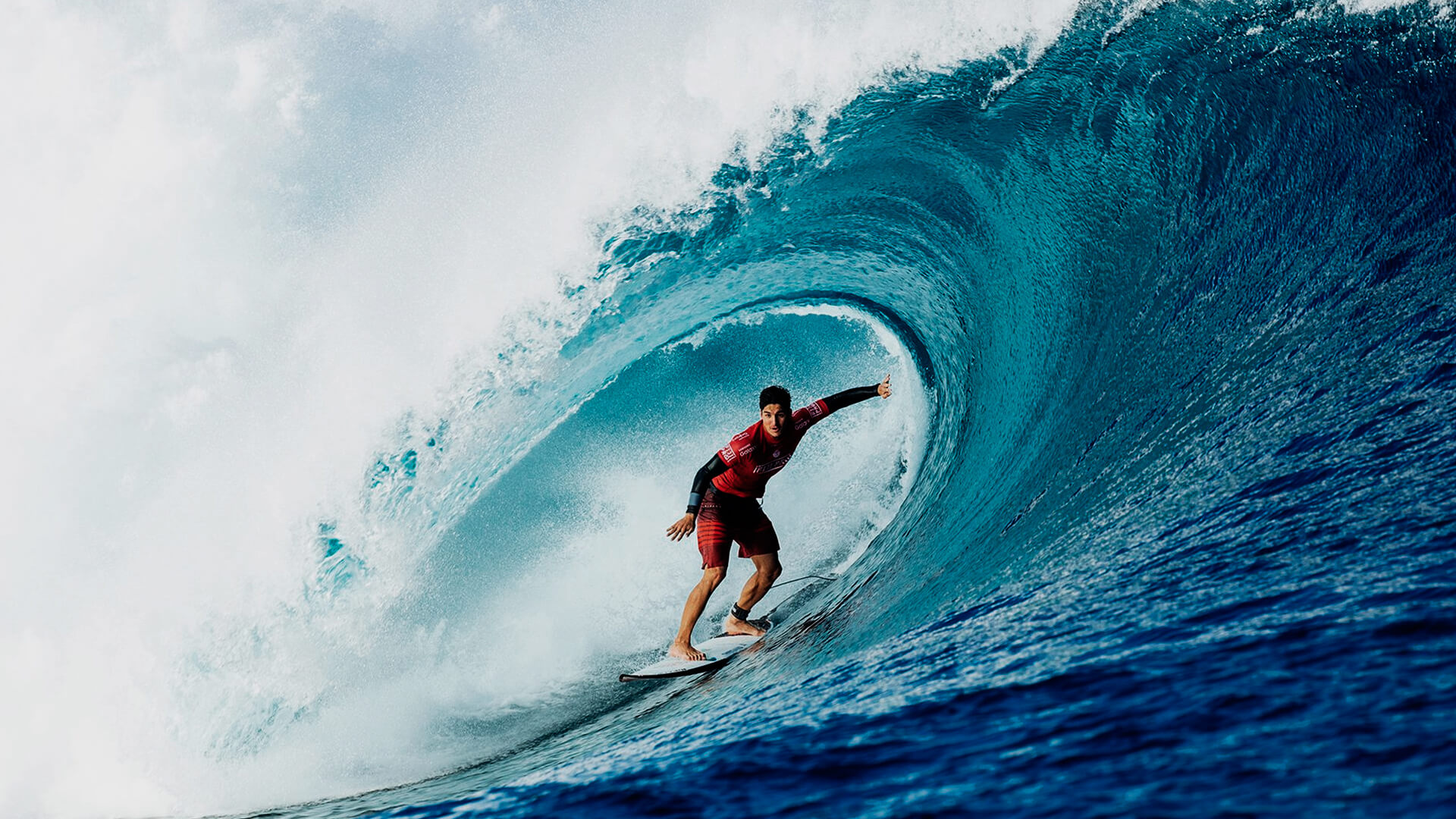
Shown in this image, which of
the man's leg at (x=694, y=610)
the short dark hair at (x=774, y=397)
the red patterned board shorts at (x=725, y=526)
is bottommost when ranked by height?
the man's leg at (x=694, y=610)

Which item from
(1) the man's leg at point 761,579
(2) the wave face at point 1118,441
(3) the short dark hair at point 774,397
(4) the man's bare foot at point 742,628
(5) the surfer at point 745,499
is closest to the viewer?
(2) the wave face at point 1118,441

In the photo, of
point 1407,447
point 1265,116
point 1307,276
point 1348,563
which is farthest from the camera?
point 1265,116

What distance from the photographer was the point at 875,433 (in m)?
7.23

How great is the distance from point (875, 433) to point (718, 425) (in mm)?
1218

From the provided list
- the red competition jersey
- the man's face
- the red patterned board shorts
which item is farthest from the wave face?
the man's face

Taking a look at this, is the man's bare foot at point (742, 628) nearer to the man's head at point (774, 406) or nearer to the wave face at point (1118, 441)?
the wave face at point (1118, 441)

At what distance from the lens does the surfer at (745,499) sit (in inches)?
186

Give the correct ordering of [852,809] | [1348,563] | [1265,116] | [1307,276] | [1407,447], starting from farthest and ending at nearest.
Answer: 1. [1265,116]
2. [1307,276]
3. [1407,447]
4. [1348,563]
5. [852,809]

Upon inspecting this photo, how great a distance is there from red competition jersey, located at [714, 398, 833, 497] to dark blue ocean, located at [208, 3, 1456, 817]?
0.83m

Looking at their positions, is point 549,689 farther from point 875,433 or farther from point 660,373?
point 875,433

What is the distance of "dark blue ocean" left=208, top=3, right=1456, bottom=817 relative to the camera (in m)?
2.35

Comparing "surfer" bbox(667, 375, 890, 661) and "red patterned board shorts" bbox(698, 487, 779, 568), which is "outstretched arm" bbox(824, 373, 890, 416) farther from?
"red patterned board shorts" bbox(698, 487, 779, 568)

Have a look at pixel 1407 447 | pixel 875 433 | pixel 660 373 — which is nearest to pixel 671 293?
pixel 660 373

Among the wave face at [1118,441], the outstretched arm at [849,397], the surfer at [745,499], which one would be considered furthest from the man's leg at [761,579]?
the outstretched arm at [849,397]
